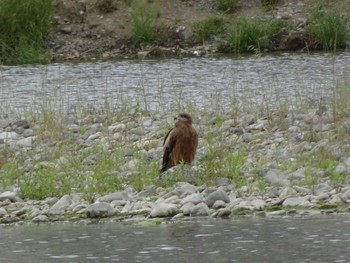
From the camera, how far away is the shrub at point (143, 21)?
1350 inches

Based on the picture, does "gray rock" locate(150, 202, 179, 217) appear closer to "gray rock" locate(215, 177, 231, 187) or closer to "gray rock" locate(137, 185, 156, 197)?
"gray rock" locate(137, 185, 156, 197)

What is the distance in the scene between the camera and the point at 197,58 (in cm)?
3122

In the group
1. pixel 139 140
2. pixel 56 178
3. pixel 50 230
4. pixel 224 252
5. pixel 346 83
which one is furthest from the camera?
pixel 346 83

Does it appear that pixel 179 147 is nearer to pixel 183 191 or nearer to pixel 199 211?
pixel 183 191

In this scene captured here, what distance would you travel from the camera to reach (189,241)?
33.0 feet

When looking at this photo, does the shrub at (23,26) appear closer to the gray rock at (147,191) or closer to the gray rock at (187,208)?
the gray rock at (147,191)

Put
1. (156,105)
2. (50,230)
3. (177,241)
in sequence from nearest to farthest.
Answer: (177,241), (50,230), (156,105)

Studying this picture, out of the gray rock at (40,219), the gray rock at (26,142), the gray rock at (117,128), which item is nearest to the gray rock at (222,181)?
the gray rock at (40,219)

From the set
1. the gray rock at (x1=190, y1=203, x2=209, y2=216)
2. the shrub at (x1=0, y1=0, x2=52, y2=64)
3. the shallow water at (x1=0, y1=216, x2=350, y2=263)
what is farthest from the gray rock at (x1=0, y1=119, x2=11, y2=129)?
the shrub at (x1=0, y1=0, x2=52, y2=64)

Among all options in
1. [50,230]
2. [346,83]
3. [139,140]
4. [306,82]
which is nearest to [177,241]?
[50,230]

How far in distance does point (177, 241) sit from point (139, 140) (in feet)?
17.3

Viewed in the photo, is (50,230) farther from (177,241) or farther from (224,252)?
(224,252)

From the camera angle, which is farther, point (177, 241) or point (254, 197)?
point (254, 197)

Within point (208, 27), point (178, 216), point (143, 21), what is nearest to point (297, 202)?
point (178, 216)
